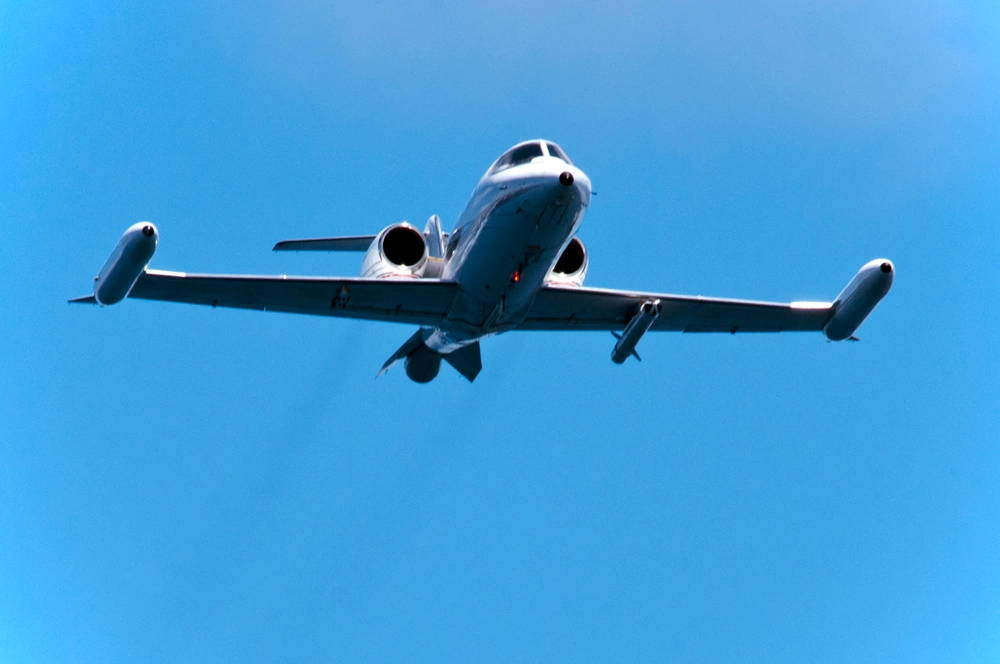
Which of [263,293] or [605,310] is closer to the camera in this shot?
[263,293]

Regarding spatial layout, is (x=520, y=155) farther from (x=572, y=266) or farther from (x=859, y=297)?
(x=859, y=297)

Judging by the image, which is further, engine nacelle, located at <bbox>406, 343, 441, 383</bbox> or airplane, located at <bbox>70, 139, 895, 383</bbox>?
engine nacelle, located at <bbox>406, 343, 441, 383</bbox>

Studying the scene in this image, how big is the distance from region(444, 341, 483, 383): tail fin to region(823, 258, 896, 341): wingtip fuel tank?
8990mm

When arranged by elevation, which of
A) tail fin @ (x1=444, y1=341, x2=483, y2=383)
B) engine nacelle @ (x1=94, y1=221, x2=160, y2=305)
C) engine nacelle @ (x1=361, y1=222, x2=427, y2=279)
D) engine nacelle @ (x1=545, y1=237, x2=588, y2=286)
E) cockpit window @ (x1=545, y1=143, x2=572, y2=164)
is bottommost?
engine nacelle @ (x1=94, y1=221, x2=160, y2=305)

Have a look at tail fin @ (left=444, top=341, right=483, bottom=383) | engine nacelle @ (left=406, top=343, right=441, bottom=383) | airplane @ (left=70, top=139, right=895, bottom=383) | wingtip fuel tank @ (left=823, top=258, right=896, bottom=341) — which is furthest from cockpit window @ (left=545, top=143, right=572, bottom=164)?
wingtip fuel tank @ (left=823, top=258, right=896, bottom=341)

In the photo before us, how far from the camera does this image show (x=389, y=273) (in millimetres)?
31578

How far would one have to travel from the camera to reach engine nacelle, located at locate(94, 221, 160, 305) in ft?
85.0

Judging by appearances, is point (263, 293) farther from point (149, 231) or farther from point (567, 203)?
point (567, 203)

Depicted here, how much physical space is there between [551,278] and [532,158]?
4.07 meters

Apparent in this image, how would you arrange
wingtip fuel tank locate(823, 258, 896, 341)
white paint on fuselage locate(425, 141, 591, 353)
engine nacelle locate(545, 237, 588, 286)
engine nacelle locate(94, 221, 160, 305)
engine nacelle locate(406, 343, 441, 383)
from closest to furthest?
engine nacelle locate(94, 221, 160, 305), white paint on fuselage locate(425, 141, 591, 353), wingtip fuel tank locate(823, 258, 896, 341), engine nacelle locate(545, 237, 588, 286), engine nacelle locate(406, 343, 441, 383)

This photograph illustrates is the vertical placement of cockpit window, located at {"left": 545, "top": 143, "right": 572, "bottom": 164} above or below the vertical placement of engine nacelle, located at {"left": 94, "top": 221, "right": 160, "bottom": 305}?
above

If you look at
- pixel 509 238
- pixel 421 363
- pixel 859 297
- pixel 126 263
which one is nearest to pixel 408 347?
pixel 421 363

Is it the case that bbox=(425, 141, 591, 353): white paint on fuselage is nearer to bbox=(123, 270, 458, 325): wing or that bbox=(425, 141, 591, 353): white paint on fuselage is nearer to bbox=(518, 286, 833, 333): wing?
bbox=(123, 270, 458, 325): wing

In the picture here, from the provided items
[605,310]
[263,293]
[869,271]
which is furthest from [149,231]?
[869,271]
